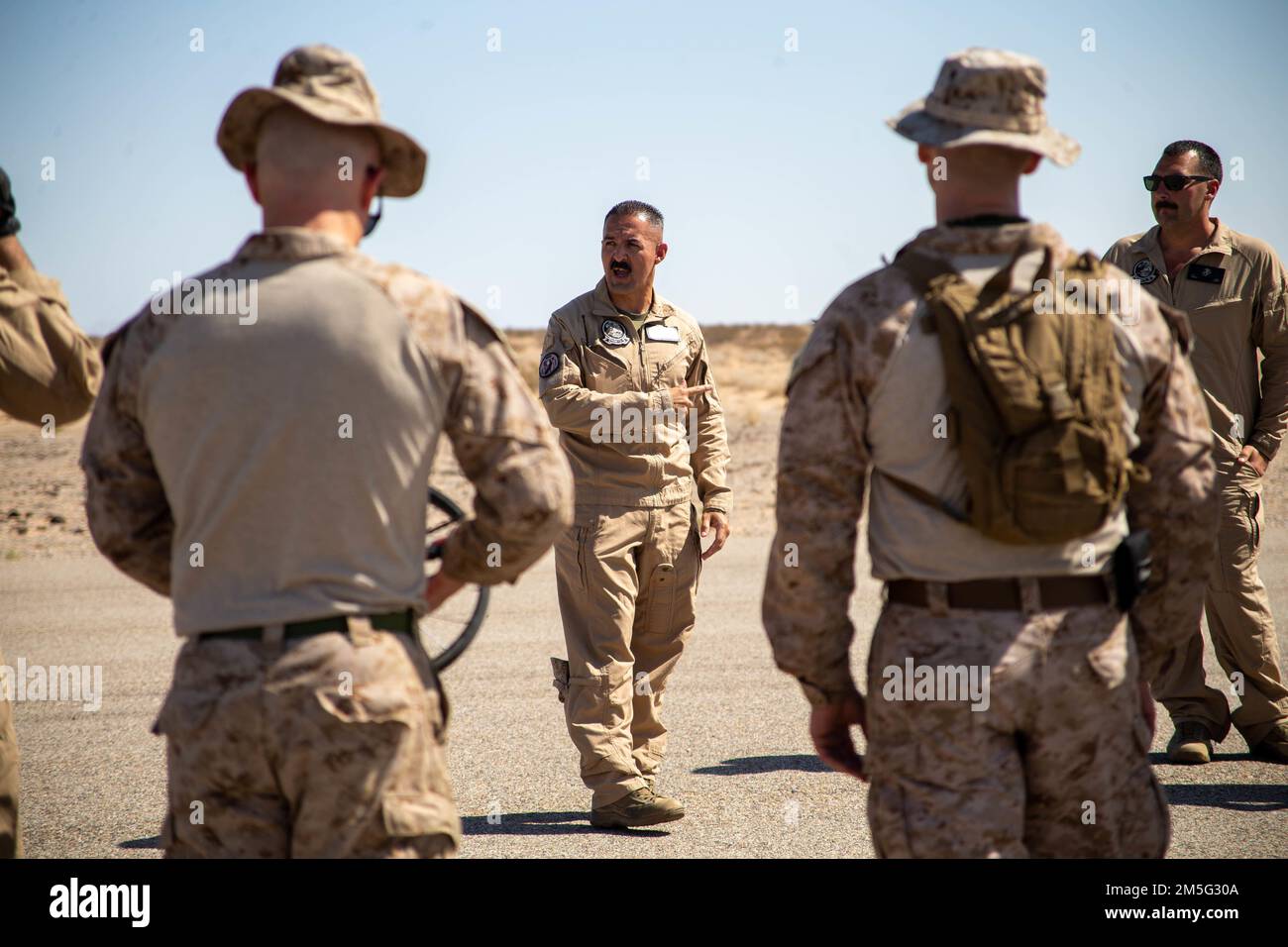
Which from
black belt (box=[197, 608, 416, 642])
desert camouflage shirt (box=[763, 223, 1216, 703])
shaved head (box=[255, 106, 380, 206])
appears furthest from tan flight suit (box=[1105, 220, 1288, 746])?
black belt (box=[197, 608, 416, 642])

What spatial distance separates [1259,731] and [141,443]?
5671 millimetres

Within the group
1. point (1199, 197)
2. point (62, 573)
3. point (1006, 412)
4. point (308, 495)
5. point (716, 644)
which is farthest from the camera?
point (62, 573)

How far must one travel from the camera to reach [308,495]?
2.71 m

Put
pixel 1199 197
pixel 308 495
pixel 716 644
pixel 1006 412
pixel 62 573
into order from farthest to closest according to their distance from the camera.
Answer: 1. pixel 62 573
2. pixel 716 644
3. pixel 1199 197
4. pixel 1006 412
5. pixel 308 495

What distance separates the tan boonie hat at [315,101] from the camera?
2.83 meters

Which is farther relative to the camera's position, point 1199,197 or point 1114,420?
point 1199,197

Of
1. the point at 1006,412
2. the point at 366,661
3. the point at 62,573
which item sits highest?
the point at 1006,412

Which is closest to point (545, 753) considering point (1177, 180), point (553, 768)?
point (553, 768)

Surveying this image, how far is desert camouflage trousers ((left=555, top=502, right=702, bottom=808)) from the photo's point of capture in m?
5.96

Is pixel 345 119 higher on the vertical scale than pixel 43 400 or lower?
higher

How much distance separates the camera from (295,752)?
2.67m

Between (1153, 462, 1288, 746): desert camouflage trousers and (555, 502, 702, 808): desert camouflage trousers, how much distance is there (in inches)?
95.4
